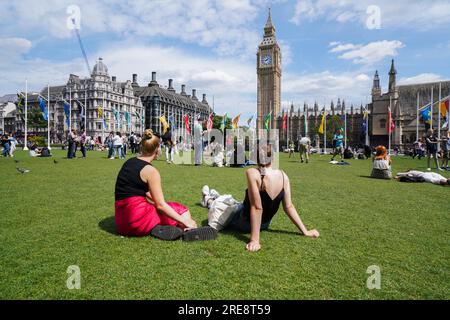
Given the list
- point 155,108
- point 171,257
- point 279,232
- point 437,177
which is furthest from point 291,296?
point 155,108

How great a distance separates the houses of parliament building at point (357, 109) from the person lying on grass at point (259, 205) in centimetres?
5536

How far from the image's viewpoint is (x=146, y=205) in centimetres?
432

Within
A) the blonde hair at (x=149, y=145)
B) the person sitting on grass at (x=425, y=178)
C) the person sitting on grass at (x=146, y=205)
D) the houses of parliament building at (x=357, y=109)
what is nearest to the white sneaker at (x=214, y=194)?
the person sitting on grass at (x=146, y=205)

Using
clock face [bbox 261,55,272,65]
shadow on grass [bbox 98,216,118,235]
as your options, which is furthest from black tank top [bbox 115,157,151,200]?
clock face [bbox 261,55,272,65]

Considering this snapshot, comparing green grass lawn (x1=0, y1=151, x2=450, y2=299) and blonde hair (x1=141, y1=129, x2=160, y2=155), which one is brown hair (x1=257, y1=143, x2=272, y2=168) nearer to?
green grass lawn (x1=0, y1=151, x2=450, y2=299)

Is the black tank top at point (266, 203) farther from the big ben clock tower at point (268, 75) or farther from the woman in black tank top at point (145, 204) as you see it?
the big ben clock tower at point (268, 75)

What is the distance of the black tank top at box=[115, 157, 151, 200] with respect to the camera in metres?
4.20

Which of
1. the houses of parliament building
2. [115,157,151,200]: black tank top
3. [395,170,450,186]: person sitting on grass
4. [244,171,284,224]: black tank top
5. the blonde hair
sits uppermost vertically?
the houses of parliament building

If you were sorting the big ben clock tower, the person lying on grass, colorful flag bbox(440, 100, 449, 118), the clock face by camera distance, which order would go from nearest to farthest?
the person lying on grass → colorful flag bbox(440, 100, 449, 118) → the big ben clock tower → the clock face

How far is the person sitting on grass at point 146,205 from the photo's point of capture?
13.8ft

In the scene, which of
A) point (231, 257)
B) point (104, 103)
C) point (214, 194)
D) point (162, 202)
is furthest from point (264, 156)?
point (104, 103)

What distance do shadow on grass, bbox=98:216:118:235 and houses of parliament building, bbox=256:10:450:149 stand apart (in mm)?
55827

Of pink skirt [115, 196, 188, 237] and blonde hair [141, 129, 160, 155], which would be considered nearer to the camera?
pink skirt [115, 196, 188, 237]

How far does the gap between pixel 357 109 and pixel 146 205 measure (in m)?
135
